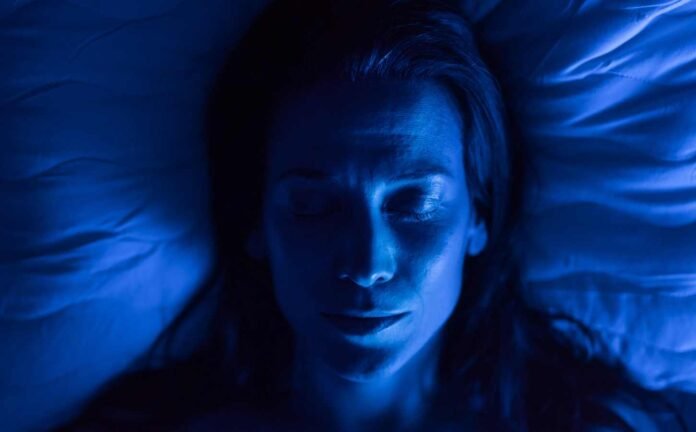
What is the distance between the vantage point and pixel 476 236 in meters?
0.99

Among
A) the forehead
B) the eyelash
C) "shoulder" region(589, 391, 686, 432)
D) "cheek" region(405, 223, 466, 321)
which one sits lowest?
"shoulder" region(589, 391, 686, 432)

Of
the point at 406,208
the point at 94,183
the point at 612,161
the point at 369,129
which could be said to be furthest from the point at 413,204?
the point at 94,183

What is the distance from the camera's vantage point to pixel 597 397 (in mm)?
1044

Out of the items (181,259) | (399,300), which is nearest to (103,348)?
(181,259)

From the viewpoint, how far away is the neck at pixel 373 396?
3.36 ft

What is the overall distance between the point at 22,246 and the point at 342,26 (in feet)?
2.06

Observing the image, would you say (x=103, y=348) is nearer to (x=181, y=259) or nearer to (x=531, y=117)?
(x=181, y=259)

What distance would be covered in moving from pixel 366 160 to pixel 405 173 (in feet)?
0.19

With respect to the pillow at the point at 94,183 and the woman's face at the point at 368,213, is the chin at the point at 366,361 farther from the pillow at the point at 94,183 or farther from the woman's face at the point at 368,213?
the pillow at the point at 94,183

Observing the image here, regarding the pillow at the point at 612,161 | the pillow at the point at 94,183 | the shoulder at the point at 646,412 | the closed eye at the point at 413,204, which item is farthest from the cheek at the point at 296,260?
the shoulder at the point at 646,412

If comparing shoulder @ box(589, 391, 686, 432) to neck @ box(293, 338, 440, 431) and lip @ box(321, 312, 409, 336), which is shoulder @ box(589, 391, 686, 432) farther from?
lip @ box(321, 312, 409, 336)

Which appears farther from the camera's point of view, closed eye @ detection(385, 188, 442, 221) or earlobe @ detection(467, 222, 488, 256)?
earlobe @ detection(467, 222, 488, 256)

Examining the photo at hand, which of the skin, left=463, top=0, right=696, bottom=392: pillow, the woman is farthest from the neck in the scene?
left=463, top=0, right=696, bottom=392: pillow

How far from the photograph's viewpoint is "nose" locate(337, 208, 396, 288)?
0.79 metres
